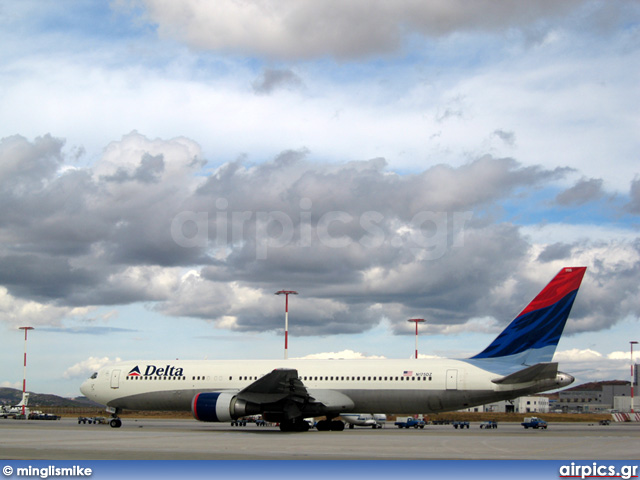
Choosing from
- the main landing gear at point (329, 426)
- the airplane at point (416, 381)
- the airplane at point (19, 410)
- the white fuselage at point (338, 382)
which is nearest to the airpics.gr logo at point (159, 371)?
the white fuselage at point (338, 382)

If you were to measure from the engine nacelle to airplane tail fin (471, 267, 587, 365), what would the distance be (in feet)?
42.7

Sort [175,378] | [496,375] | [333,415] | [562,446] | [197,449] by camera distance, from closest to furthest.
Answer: [197,449] < [562,446] < [496,375] < [333,415] < [175,378]

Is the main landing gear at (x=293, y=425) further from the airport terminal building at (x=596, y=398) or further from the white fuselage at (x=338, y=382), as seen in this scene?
the airport terminal building at (x=596, y=398)

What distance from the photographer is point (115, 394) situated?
40.9 metres

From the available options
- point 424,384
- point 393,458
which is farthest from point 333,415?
point 393,458

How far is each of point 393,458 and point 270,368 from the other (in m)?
20.1

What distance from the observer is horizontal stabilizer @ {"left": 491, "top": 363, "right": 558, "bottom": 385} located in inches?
1281

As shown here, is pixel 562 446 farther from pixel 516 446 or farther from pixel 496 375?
pixel 496 375

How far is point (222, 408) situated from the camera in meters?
34.7

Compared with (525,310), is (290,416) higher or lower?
lower

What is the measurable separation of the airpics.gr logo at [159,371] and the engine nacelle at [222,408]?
18.1 ft

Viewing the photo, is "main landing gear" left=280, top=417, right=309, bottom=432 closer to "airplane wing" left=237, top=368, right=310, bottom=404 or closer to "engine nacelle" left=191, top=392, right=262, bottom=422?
"airplane wing" left=237, top=368, right=310, bottom=404

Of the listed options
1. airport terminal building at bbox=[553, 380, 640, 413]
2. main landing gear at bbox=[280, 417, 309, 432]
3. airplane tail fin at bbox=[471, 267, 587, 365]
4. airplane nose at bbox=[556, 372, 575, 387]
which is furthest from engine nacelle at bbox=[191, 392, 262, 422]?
airport terminal building at bbox=[553, 380, 640, 413]

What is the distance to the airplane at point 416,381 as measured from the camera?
112 feet
